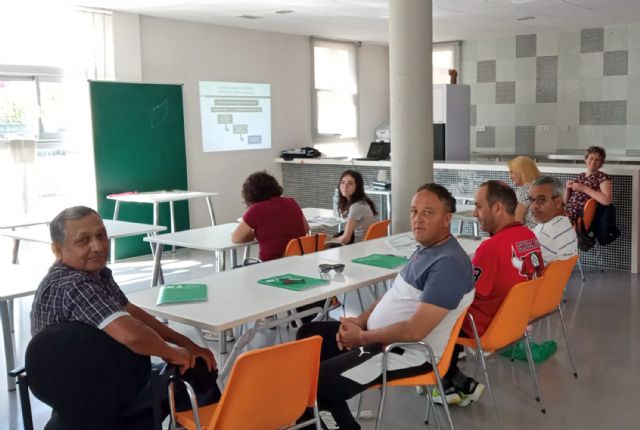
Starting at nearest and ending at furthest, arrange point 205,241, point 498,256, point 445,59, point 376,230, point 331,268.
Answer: point 498,256 → point 331,268 → point 205,241 → point 376,230 → point 445,59

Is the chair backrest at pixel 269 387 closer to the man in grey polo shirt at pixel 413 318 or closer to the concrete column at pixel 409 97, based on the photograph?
the man in grey polo shirt at pixel 413 318

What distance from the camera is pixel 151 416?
223cm

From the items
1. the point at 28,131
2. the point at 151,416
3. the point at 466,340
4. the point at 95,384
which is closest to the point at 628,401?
the point at 466,340

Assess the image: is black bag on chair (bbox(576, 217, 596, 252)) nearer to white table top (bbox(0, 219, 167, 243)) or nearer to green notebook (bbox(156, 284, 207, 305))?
white table top (bbox(0, 219, 167, 243))

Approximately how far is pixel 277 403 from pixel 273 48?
24.9 ft

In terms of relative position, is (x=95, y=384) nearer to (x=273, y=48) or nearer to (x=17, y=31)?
(x=17, y=31)

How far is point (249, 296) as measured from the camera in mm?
2873

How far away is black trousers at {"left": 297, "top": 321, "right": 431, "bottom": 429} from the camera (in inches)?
97.4

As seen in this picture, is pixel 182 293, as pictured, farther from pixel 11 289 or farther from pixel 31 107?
pixel 31 107

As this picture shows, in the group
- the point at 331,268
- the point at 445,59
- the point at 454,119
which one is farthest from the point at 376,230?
the point at 445,59

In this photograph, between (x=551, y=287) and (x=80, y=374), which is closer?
(x=80, y=374)

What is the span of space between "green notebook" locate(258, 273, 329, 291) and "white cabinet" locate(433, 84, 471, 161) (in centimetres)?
521

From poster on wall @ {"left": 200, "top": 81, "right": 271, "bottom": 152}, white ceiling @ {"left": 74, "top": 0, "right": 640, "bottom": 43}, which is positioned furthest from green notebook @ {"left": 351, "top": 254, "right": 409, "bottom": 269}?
poster on wall @ {"left": 200, "top": 81, "right": 271, "bottom": 152}

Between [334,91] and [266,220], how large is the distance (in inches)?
243
